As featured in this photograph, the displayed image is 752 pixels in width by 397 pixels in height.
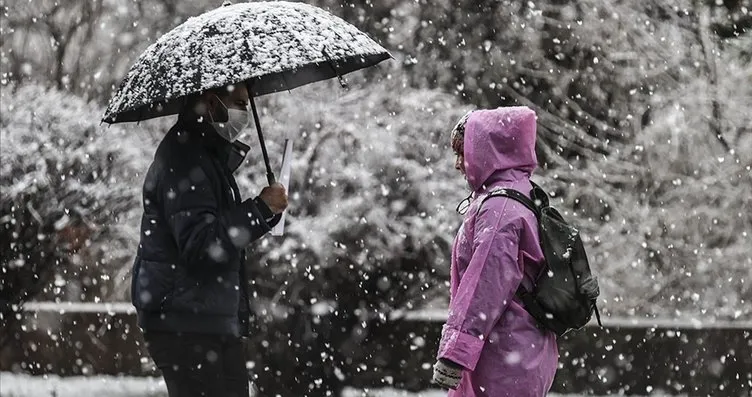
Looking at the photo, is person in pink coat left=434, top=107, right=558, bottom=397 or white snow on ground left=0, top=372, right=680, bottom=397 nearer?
person in pink coat left=434, top=107, right=558, bottom=397

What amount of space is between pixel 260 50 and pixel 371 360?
3920 millimetres

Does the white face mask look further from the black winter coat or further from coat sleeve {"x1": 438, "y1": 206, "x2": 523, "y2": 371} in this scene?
coat sleeve {"x1": 438, "y1": 206, "x2": 523, "y2": 371}

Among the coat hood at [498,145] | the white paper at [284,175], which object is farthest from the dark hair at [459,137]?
the white paper at [284,175]

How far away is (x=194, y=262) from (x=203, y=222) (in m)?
0.13

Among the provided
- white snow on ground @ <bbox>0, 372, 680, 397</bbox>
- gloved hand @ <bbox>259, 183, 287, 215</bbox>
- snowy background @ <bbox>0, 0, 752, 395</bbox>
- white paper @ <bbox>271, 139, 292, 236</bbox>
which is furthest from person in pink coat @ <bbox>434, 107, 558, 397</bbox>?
→ white snow on ground @ <bbox>0, 372, 680, 397</bbox>

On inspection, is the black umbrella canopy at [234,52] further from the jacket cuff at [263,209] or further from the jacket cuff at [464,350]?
the jacket cuff at [464,350]

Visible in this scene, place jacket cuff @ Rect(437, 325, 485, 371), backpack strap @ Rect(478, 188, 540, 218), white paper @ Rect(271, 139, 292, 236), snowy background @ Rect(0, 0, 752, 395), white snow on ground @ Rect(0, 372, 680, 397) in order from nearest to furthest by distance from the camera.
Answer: jacket cuff @ Rect(437, 325, 485, 371) < backpack strap @ Rect(478, 188, 540, 218) < white paper @ Rect(271, 139, 292, 236) < snowy background @ Rect(0, 0, 752, 395) < white snow on ground @ Rect(0, 372, 680, 397)

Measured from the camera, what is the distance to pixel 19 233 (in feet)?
25.8

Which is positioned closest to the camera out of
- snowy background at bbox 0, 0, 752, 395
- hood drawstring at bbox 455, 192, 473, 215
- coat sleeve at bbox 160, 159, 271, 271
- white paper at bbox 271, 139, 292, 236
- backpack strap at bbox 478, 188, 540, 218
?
backpack strap at bbox 478, 188, 540, 218

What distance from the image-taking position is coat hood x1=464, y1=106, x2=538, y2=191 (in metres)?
3.46

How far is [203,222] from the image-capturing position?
3516 mm

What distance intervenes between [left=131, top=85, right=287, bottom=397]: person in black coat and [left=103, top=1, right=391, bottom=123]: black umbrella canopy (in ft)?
0.57

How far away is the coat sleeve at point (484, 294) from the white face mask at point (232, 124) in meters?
0.95

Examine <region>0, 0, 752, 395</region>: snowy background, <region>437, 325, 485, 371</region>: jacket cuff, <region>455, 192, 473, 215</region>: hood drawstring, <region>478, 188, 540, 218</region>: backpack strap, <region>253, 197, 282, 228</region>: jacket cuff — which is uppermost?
<region>478, 188, 540, 218</region>: backpack strap
